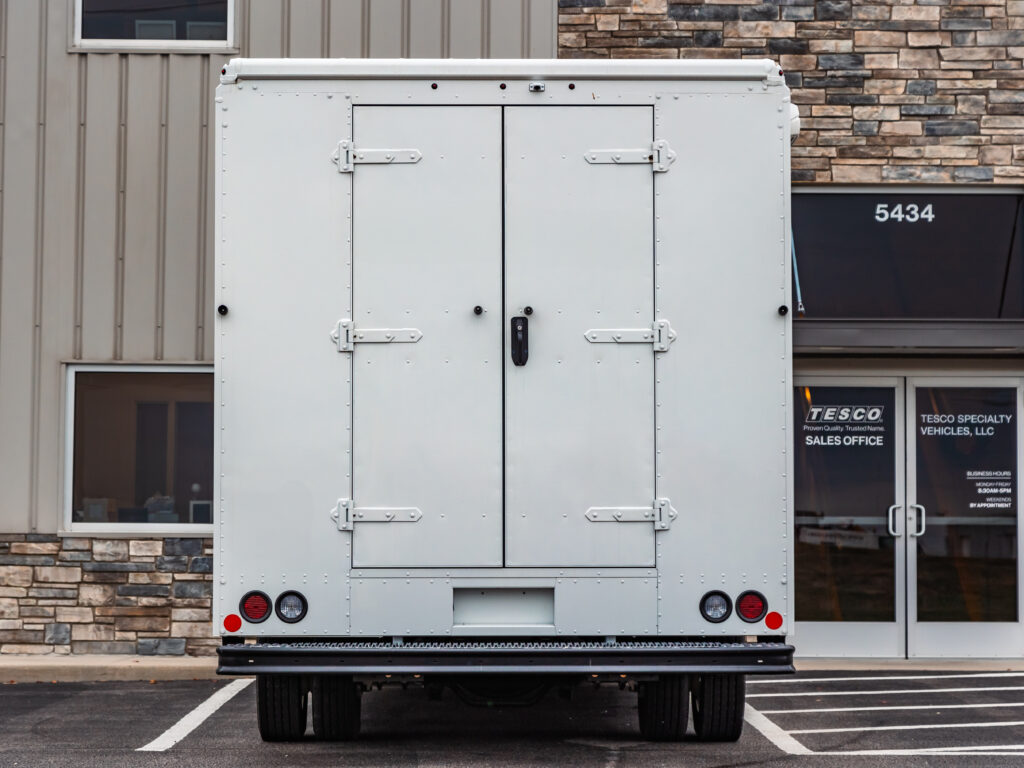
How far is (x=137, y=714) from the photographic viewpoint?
25.0 feet

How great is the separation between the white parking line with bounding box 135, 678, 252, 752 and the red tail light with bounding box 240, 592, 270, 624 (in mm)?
1462

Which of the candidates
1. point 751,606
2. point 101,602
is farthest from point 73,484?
point 751,606

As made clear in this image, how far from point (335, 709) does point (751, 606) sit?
2188 millimetres

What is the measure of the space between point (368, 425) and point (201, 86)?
5.06m

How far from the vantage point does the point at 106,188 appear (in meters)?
9.57

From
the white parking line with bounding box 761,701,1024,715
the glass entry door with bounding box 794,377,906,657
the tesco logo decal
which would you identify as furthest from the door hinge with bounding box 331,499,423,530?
the tesco logo decal

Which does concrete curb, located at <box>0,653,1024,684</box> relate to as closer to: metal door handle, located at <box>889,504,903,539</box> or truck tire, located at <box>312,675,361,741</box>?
metal door handle, located at <box>889,504,903,539</box>

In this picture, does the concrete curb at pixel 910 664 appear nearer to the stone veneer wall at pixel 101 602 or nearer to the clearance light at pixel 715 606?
the clearance light at pixel 715 606

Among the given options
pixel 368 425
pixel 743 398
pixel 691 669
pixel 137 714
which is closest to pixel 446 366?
pixel 368 425

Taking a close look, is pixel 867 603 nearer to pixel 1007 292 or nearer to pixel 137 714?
pixel 1007 292

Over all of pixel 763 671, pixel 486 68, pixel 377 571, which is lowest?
pixel 763 671

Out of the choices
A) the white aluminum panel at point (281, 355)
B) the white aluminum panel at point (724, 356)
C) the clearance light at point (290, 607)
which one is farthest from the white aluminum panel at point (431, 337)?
the white aluminum panel at point (724, 356)

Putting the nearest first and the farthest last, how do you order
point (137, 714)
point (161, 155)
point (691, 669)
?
point (691, 669) < point (137, 714) < point (161, 155)

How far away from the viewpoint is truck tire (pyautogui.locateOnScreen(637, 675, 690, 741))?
6262 mm
